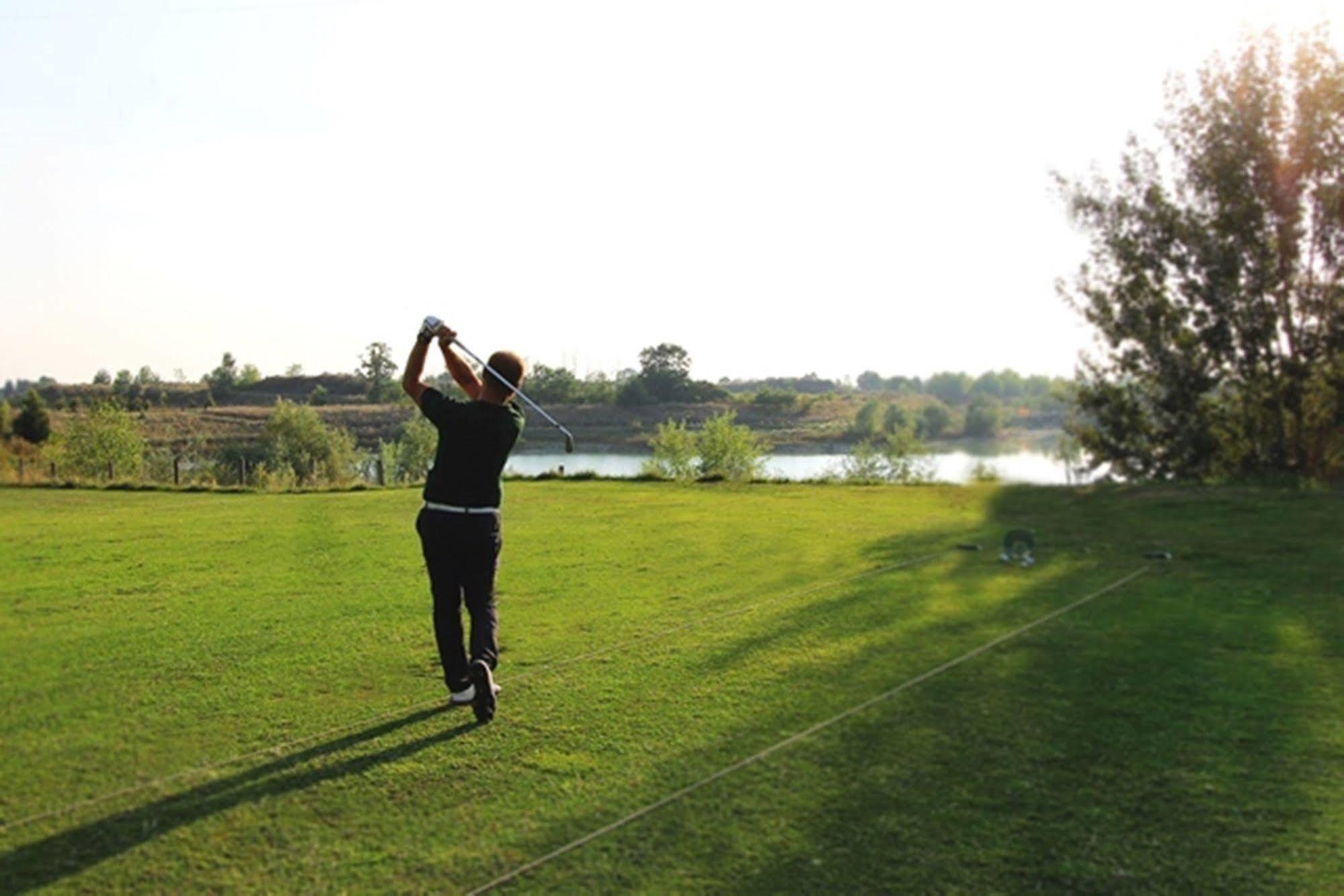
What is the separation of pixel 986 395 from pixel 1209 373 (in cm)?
550

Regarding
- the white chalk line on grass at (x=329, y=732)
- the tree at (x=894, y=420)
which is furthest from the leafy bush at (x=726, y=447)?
the white chalk line on grass at (x=329, y=732)

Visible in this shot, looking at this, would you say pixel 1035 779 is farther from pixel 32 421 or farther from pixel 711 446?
pixel 32 421

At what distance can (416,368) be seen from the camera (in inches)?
257

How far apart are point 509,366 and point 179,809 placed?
3.12 m

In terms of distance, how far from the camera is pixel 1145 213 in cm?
2495

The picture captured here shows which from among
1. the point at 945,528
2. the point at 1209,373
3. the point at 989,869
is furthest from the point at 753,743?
the point at 1209,373

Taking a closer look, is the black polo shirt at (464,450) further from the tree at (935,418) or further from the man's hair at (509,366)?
the tree at (935,418)

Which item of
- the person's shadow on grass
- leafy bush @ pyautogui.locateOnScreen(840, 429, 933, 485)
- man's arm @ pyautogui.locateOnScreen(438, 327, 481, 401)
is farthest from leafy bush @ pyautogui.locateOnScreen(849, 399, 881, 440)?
the person's shadow on grass

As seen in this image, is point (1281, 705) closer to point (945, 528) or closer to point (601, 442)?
point (945, 528)

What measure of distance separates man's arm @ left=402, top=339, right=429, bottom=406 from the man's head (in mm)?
396

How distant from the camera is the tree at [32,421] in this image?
5841 centimetres

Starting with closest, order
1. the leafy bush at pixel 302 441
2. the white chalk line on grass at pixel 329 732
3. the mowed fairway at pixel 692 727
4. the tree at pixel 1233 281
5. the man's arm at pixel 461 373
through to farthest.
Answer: the mowed fairway at pixel 692 727
the white chalk line on grass at pixel 329 732
the man's arm at pixel 461 373
the tree at pixel 1233 281
the leafy bush at pixel 302 441

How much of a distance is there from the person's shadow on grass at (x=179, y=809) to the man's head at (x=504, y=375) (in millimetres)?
2035

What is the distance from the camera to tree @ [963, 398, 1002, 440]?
88.8ft
